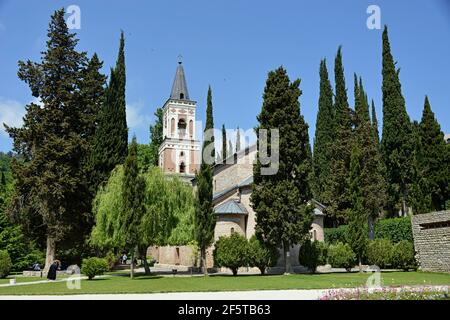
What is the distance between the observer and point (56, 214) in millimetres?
29766

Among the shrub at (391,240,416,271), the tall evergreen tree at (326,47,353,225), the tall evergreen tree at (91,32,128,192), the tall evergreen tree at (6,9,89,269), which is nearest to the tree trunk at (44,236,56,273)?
the tall evergreen tree at (6,9,89,269)

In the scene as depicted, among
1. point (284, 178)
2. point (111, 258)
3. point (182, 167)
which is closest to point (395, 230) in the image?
point (284, 178)

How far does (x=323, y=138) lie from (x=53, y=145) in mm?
26976

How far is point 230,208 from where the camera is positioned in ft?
96.6

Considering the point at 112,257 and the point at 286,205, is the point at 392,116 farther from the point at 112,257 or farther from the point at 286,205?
the point at 112,257

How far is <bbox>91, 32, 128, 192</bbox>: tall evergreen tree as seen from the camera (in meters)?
31.0

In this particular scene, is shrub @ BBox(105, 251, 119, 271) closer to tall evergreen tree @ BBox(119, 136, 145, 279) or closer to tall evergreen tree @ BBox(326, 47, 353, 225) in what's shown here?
tall evergreen tree @ BBox(119, 136, 145, 279)

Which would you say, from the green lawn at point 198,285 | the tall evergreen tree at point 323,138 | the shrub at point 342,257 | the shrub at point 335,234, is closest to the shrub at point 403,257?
the shrub at point 342,257

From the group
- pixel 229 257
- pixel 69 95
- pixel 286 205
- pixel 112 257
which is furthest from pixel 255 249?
pixel 69 95

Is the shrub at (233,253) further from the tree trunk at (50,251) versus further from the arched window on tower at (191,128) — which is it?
the arched window on tower at (191,128)

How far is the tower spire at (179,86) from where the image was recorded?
50884 millimetres

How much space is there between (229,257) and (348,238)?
26.8ft

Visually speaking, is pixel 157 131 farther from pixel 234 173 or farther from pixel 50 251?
pixel 50 251

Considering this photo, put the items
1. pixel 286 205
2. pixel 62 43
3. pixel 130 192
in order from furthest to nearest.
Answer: pixel 62 43, pixel 286 205, pixel 130 192
